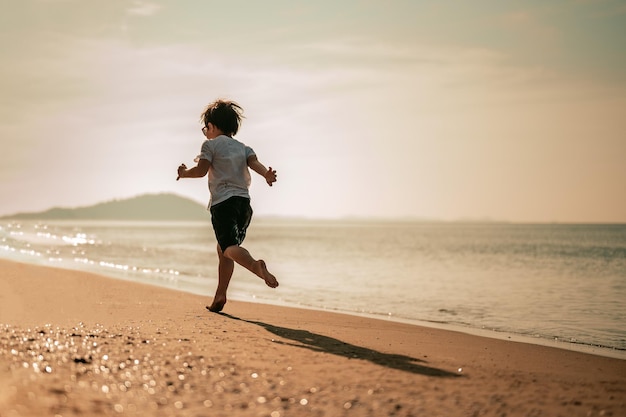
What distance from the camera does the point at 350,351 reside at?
444 cm

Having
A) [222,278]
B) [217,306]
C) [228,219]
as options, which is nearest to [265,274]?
[228,219]

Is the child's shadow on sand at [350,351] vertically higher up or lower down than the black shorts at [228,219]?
lower down

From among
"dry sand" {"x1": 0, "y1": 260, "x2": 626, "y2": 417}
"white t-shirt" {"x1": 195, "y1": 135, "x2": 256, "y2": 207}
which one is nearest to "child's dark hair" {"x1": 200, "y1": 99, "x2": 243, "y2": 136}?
"white t-shirt" {"x1": 195, "y1": 135, "x2": 256, "y2": 207}

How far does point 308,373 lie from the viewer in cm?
355

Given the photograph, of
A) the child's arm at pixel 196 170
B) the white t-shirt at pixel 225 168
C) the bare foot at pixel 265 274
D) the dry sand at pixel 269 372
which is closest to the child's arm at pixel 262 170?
the white t-shirt at pixel 225 168

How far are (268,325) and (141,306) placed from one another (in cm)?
174

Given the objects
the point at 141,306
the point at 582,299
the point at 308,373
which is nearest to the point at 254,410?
the point at 308,373

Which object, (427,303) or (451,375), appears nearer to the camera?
(451,375)

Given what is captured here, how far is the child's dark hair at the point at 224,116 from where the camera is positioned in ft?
21.2

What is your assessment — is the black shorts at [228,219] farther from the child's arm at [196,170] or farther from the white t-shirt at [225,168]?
the child's arm at [196,170]

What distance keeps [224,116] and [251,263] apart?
1707mm

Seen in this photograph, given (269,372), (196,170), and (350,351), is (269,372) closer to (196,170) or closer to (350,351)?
(350,351)

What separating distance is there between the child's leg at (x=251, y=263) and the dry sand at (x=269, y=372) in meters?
0.45

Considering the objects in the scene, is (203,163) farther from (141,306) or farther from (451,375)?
(451,375)
